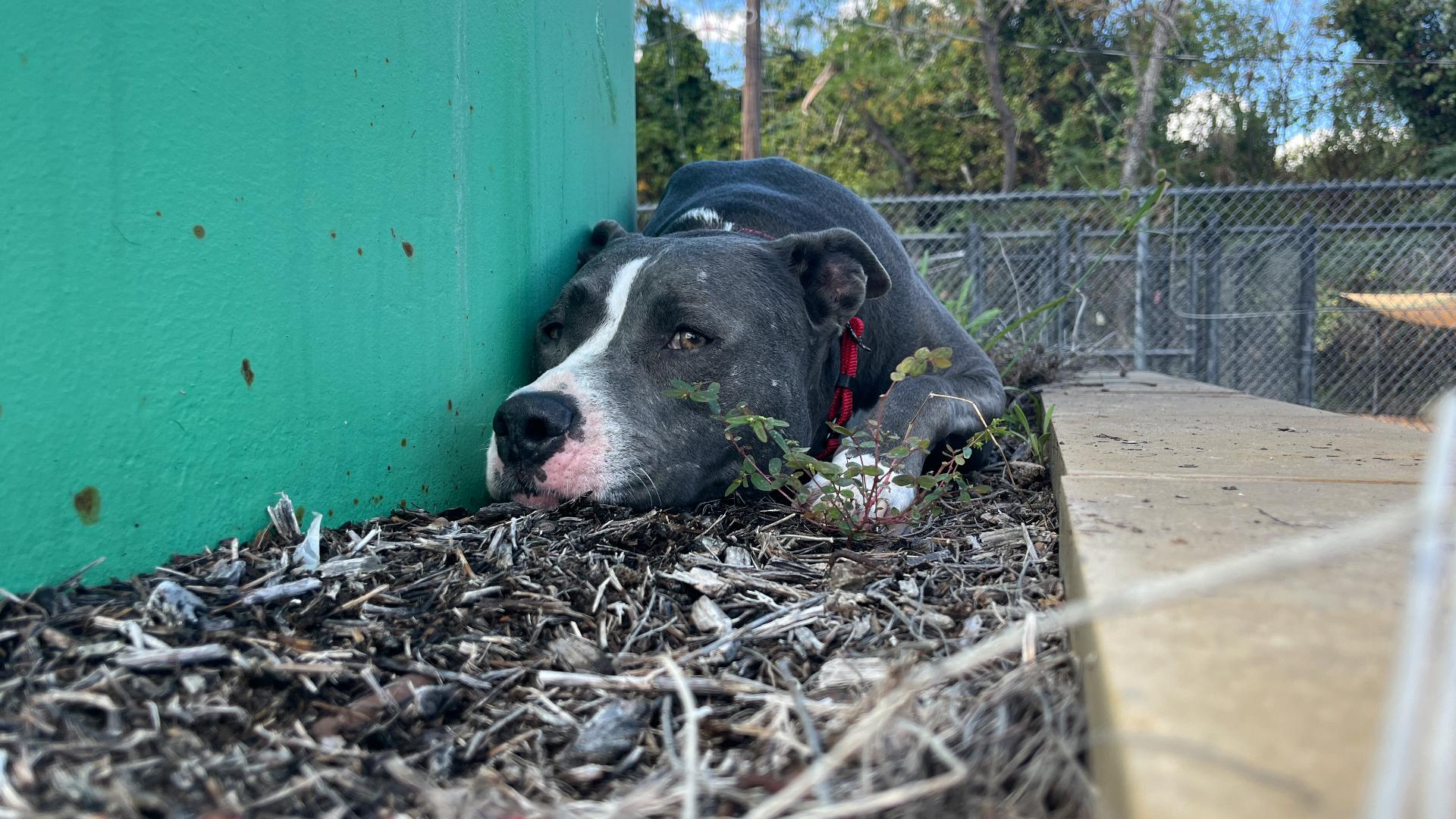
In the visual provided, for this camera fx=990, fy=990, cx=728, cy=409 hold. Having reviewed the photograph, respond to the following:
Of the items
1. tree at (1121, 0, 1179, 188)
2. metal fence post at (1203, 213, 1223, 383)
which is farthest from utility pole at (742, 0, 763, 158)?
tree at (1121, 0, 1179, 188)

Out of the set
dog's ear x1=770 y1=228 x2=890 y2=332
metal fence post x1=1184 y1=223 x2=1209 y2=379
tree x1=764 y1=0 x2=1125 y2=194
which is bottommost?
metal fence post x1=1184 y1=223 x2=1209 y2=379

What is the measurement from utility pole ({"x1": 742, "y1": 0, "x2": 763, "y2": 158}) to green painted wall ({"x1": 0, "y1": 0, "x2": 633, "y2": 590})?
18.9ft

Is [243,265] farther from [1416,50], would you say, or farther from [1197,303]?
[1416,50]

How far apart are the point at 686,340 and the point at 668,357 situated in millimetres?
75

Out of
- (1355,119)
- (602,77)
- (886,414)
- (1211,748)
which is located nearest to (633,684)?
(1211,748)

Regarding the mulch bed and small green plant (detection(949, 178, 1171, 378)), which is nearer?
the mulch bed

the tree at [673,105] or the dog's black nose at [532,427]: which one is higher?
the tree at [673,105]

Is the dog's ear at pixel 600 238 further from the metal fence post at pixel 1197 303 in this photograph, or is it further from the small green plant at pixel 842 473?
the metal fence post at pixel 1197 303

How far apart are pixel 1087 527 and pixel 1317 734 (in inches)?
28.3

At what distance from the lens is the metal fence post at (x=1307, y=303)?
827 cm

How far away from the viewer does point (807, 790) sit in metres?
1.04

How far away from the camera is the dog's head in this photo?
7.67 feet

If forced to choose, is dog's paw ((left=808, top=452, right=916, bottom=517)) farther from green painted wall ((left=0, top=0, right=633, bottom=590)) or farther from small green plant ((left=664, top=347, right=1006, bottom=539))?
green painted wall ((left=0, top=0, right=633, bottom=590))

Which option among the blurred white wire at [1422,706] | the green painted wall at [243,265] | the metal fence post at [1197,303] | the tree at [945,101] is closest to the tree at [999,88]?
the tree at [945,101]
